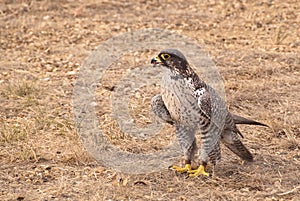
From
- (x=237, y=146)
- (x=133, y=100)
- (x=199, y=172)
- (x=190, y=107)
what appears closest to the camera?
(x=190, y=107)

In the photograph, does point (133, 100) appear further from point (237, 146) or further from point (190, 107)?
point (190, 107)

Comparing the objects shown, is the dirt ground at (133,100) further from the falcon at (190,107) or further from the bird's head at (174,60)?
the bird's head at (174,60)

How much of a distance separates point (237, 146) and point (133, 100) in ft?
6.19

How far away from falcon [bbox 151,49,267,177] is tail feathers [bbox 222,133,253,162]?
0.13ft

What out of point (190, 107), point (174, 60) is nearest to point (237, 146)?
point (190, 107)

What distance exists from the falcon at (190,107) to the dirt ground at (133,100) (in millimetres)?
283

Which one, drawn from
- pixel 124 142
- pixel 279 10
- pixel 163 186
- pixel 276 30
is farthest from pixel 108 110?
pixel 279 10

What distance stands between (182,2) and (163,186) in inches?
232

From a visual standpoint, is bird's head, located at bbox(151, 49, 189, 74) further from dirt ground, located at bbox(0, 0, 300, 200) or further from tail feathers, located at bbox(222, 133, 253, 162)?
dirt ground, located at bbox(0, 0, 300, 200)

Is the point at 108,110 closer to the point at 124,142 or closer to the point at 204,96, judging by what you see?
the point at 124,142

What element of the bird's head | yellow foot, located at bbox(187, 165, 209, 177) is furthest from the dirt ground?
the bird's head

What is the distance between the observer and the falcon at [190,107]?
4.85 m

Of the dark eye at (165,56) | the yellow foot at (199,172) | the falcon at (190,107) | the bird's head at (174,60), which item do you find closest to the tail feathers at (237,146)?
the falcon at (190,107)

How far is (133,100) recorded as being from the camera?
6867 mm
